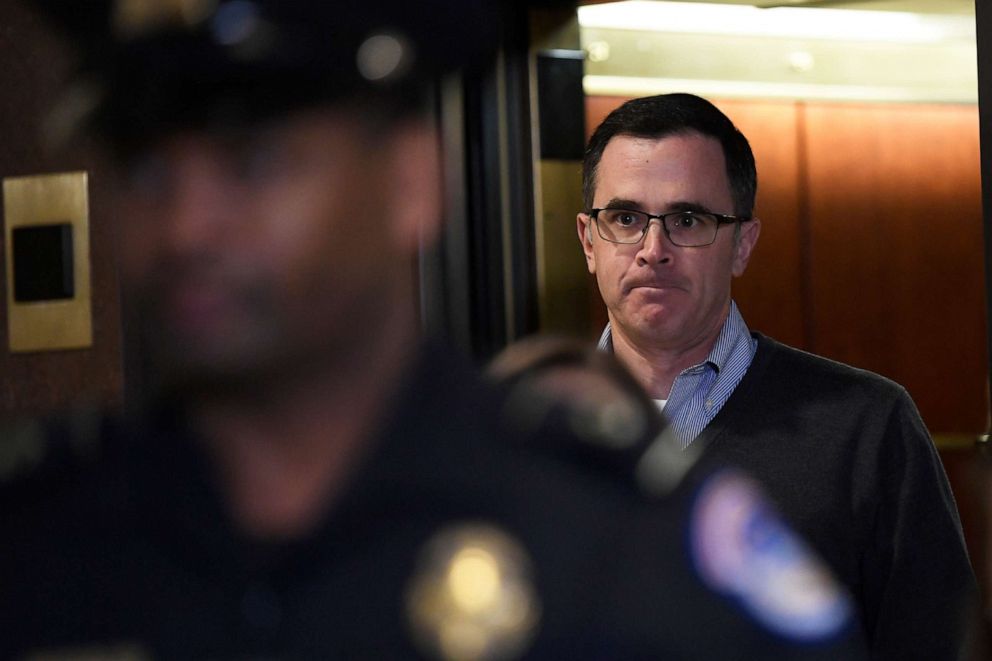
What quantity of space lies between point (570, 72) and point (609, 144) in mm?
925

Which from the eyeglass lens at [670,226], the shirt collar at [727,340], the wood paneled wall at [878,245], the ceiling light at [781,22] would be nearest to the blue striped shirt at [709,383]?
the shirt collar at [727,340]

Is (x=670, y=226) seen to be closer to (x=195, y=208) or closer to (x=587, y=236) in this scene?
(x=587, y=236)

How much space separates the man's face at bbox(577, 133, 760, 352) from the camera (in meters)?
2.15

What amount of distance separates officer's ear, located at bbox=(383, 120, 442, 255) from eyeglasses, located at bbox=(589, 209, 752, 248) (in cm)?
133

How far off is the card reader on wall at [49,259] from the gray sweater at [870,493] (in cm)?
135

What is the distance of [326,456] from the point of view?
0.86m

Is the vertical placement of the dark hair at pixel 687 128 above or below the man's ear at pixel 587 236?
above

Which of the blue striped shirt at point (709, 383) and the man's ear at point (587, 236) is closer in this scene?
the blue striped shirt at point (709, 383)

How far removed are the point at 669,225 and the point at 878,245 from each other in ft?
8.60

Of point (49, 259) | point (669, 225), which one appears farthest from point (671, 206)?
point (49, 259)

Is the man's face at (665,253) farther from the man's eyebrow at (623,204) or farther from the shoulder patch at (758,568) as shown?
the shoulder patch at (758,568)

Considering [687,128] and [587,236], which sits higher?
[687,128]

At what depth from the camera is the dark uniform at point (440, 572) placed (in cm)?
86

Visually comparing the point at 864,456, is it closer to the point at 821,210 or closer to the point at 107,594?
the point at 107,594
